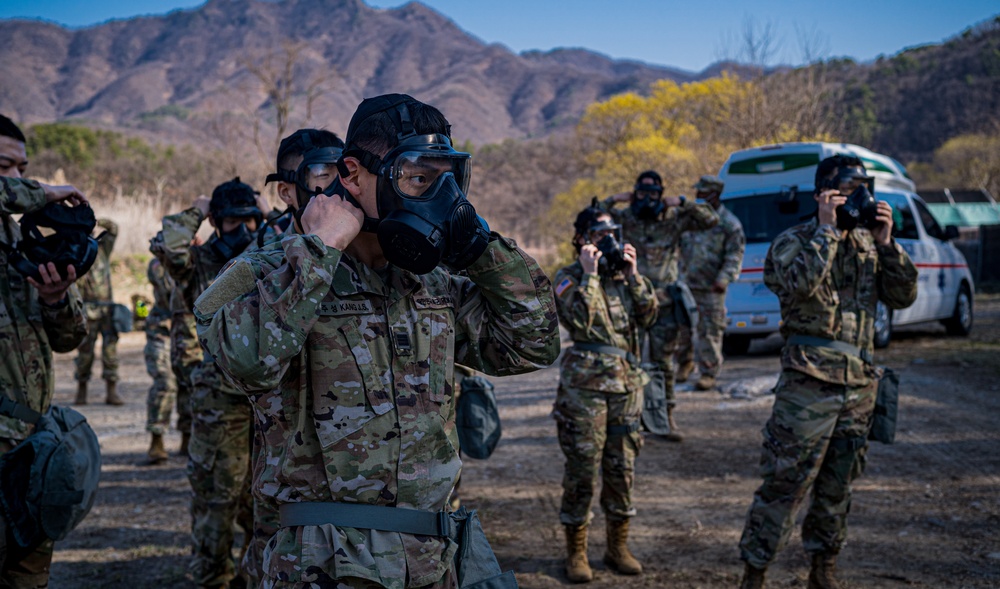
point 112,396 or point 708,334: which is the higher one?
point 708,334

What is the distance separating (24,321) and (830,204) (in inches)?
164

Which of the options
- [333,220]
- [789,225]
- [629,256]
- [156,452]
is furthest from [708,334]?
[333,220]

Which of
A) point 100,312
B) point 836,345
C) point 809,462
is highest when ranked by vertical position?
point 836,345

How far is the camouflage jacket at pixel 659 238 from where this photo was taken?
8523 millimetres

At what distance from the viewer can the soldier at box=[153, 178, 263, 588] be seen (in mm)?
4492

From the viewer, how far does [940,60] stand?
74000 millimetres

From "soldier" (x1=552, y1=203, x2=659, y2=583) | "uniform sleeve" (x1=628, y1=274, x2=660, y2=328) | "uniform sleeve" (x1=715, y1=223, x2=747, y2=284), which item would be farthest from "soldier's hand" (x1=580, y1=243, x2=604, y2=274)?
"uniform sleeve" (x1=715, y1=223, x2=747, y2=284)

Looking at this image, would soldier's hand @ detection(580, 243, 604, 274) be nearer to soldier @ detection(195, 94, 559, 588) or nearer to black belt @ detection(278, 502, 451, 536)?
soldier @ detection(195, 94, 559, 588)

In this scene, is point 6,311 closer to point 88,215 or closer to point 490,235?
point 88,215

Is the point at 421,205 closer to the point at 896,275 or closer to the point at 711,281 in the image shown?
the point at 896,275

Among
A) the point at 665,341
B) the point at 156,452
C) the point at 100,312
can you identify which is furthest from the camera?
the point at 100,312

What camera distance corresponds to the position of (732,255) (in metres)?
9.88

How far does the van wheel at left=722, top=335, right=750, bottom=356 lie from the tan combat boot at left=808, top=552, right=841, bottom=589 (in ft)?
27.3

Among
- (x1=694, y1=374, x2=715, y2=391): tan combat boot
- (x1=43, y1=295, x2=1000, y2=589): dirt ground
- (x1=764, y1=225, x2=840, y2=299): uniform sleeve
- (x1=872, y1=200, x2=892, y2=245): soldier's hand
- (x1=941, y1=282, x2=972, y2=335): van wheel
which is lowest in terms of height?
(x1=43, y1=295, x2=1000, y2=589): dirt ground
